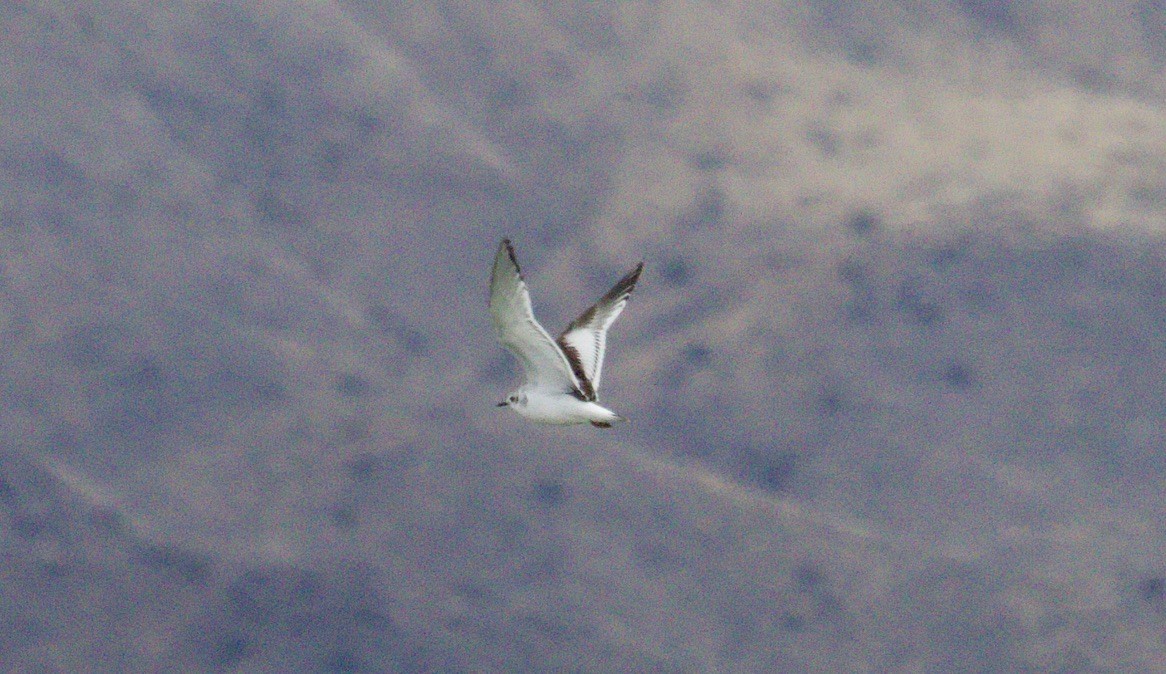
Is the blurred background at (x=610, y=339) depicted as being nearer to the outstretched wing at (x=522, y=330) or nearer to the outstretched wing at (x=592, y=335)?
the outstretched wing at (x=592, y=335)

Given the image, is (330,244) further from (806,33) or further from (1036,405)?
(1036,405)

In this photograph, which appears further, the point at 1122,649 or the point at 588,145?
the point at 588,145

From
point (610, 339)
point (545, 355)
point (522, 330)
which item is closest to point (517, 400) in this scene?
point (545, 355)

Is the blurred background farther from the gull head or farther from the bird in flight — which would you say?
the gull head

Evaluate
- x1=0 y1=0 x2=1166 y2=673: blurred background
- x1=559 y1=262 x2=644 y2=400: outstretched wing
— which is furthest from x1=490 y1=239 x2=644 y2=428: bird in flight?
x1=0 y1=0 x2=1166 y2=673: blurred background

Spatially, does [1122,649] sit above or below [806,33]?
below

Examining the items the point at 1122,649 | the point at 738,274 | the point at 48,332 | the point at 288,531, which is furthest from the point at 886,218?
the point at 48,332

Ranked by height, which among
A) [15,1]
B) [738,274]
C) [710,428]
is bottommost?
[710,428]
